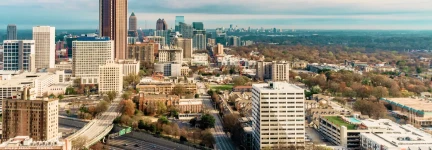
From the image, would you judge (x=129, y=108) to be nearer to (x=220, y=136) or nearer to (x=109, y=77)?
(x=220, y=136)

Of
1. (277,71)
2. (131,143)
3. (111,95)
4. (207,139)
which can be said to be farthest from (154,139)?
(277,71)

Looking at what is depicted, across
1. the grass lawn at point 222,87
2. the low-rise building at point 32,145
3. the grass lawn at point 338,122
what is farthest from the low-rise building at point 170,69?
the low-rise building at point 32,145

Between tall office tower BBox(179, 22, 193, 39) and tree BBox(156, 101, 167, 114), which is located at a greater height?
tall office tower BBox(179, 22, 193, 39)

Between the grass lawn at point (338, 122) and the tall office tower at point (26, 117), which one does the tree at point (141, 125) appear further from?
the grass lawn at point (338, 122)

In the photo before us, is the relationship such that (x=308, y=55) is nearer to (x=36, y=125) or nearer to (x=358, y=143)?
(x=358, y=143)

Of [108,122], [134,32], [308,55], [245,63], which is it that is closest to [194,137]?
[108,122]

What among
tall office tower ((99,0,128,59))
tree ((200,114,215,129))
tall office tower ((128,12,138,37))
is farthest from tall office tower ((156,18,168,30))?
tree ((200,114,215,129))

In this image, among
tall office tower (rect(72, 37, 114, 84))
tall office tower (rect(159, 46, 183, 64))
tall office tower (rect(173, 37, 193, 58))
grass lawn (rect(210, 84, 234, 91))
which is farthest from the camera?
tall office tower (rect(173, 37, 193, 58))

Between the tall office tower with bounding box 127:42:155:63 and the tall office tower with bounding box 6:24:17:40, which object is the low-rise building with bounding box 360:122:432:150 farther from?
the tall office tower with bounding box 6:24:17:40
